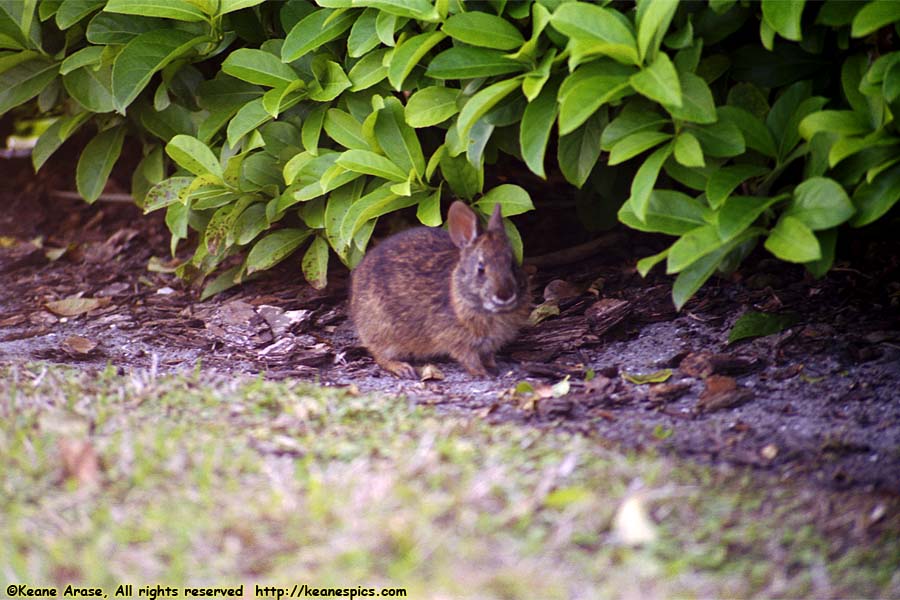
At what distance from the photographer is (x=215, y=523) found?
3391 millimetres

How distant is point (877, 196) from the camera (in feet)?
13.5

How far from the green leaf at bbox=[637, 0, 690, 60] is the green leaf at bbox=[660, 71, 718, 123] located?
0.20 m

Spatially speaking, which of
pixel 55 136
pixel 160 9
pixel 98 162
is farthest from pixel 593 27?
pixel 55 136

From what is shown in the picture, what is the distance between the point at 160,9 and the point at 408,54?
1363 millimetres

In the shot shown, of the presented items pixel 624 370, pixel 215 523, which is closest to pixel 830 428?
pixel 624 370

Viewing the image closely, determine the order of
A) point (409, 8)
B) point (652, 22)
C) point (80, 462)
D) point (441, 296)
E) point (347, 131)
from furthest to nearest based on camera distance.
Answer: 1. point (441, 296)
2. point (347, 131)
3. point (409, 8)
4. point (652, 22)
5. point (80, 462)

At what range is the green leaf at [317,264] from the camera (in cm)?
597

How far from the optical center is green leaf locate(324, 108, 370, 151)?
5367 mm

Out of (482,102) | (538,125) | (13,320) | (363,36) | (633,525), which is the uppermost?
(363,36)

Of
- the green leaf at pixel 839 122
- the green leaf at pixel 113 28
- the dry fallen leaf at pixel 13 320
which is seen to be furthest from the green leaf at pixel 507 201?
the dry fallen leaf at pixel 13 320

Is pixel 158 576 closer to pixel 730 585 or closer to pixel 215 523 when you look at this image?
pixel 215 523

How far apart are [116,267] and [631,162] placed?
11.8 feet

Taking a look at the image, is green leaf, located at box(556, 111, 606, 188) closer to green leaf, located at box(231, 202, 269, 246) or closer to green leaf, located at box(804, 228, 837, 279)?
green leaf, located at box(804, 228, 837, 279)

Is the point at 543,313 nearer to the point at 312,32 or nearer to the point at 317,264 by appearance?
the point at 317,264
